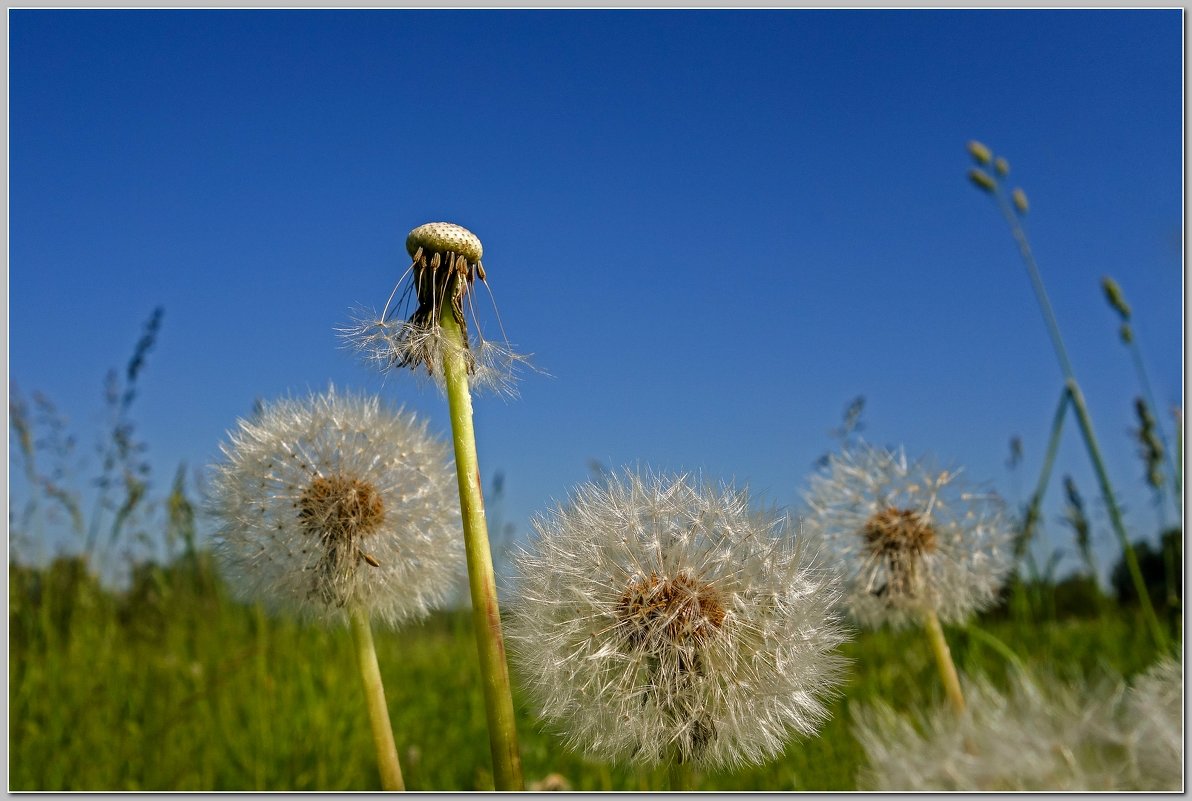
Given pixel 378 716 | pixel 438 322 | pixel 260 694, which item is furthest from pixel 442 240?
pixel 260 694

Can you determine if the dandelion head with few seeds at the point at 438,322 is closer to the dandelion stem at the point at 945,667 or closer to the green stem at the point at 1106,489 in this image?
the dandelion stem at the point at 945,667

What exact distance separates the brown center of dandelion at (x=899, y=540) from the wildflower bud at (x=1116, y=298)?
62cm

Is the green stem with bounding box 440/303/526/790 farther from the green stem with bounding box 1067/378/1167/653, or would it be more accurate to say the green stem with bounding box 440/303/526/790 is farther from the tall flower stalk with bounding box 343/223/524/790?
the green stem with bounding box 1067/378/1167/653

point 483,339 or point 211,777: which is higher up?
point 483,339

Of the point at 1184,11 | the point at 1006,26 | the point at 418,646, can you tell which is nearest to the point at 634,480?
the point at 1006,26

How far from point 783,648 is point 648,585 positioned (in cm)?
16

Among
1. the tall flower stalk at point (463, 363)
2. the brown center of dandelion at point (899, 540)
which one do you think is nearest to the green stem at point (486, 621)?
the tall flower stalk at point (463, 363)

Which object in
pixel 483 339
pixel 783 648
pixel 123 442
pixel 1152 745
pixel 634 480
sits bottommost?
pixel 1152 745

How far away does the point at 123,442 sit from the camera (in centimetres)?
225

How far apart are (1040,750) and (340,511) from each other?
34.1 inches

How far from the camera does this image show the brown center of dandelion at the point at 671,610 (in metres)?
1.00

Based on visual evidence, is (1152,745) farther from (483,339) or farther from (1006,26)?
(1006,26)

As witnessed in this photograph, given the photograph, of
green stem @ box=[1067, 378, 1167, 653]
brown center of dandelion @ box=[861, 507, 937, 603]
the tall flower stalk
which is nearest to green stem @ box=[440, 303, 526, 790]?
the tall flower stalk

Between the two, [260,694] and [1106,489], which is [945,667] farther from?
[260,694]
